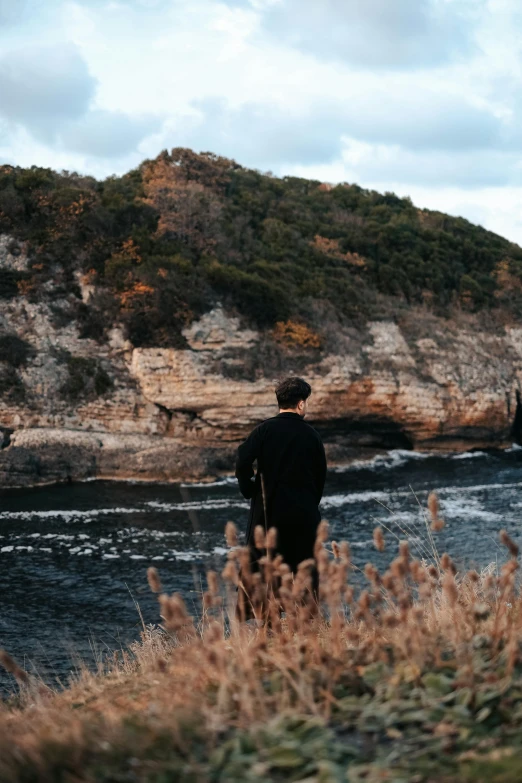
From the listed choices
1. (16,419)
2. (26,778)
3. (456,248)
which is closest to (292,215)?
(456,248)

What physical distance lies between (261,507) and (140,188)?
28.9 metres

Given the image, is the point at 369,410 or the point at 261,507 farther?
the point at 369,410

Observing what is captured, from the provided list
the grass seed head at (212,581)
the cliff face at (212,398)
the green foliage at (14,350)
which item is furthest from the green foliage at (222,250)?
the grass seed head at (212,581)

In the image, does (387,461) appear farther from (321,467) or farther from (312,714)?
(312,714)

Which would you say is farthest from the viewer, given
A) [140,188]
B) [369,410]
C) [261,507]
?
[140,188]

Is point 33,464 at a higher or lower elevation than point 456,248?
lower

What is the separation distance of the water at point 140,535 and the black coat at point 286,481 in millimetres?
4058

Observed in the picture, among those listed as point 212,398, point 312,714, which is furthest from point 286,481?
point 212,398

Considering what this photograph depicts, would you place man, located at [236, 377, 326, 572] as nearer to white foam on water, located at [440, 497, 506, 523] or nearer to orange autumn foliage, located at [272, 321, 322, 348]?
white foam on water, located at [440, 497, 506, 523]

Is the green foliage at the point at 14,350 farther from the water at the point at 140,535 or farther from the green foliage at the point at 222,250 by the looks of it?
the water at the point at 140,535

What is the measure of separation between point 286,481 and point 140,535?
1197 centimetres

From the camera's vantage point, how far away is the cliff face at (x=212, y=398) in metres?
22.3

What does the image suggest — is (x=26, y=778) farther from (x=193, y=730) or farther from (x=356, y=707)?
(x=356, y=707)

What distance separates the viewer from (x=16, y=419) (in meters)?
22.6
